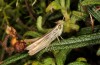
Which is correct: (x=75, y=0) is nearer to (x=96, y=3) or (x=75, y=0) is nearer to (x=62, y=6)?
(x=62, y=6)

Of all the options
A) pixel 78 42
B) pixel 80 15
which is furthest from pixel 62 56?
pixel 80 15

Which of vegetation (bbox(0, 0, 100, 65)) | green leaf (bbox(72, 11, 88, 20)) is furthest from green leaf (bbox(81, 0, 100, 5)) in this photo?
green leaf (bbox(72, 11, 88, 20))

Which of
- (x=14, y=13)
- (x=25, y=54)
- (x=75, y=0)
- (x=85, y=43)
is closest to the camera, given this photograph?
(x=85, y=43)

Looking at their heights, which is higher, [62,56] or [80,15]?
[80,15]

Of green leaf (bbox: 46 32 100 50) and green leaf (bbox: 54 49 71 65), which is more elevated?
green leaf (bbox: 46 32 100 50)

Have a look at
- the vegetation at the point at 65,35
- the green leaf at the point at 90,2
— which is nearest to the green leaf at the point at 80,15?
the vegetation at the point at 65,35

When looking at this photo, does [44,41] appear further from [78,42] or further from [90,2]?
[90,2]

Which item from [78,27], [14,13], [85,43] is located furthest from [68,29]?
[14,13]

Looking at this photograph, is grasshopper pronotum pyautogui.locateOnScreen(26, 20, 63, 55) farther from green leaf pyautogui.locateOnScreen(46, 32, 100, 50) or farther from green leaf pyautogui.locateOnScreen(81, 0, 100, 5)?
green leaf pyautogui.locateOnScreen(81, 0, 100, 5)
